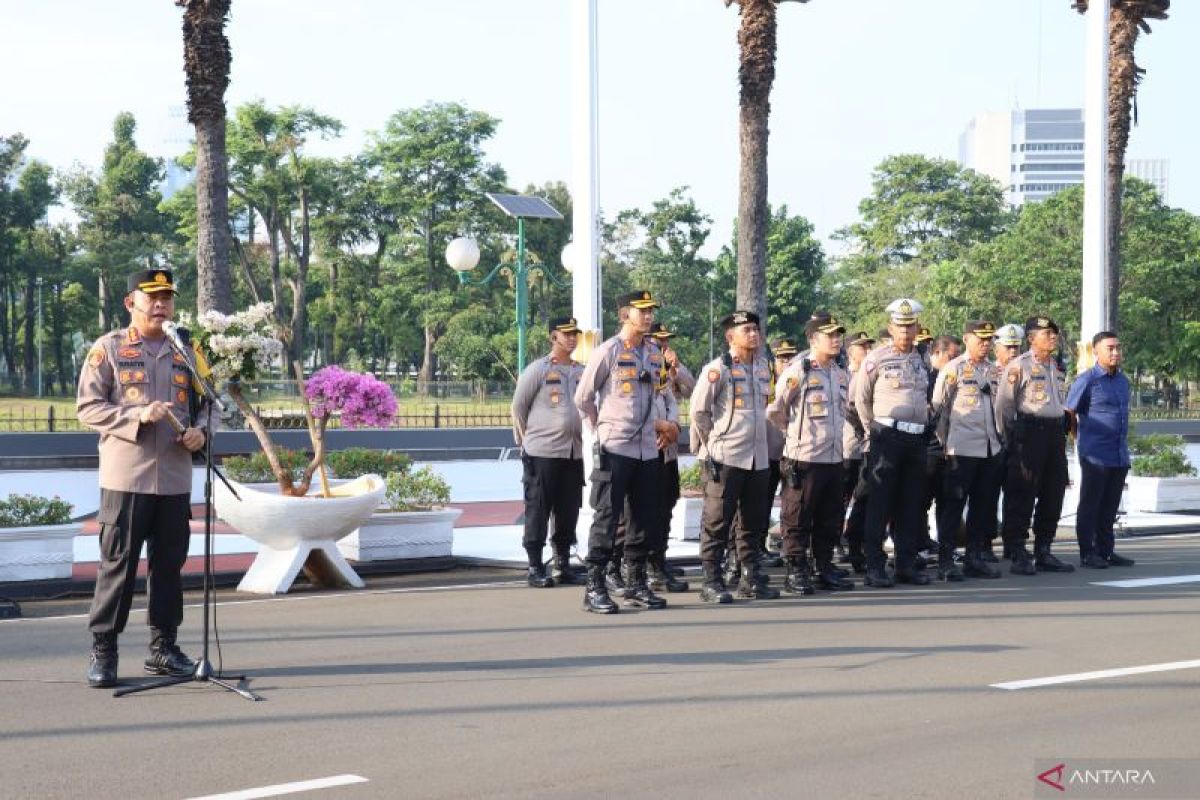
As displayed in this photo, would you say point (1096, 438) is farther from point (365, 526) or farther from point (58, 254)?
point (58, 254)

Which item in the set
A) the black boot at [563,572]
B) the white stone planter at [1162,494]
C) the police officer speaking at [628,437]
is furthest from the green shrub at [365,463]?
the white stone planter at [1162,494]

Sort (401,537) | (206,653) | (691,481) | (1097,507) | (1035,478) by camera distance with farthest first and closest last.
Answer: (691,481) → (1097,507) → (401,537) → (1035,478) → (206,653)

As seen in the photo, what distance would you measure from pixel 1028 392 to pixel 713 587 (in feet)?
12.6

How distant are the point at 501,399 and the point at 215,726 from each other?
4306 centimetres

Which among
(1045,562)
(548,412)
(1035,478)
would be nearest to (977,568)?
(1045,562)

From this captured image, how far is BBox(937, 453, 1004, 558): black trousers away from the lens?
12.9m

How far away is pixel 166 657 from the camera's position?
8.24m

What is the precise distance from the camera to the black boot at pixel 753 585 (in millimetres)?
11422

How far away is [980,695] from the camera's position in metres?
7.70

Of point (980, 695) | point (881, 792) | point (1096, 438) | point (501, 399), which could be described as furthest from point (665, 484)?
point (501, 399)

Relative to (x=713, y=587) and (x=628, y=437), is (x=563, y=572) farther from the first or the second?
(x=628, y=437)

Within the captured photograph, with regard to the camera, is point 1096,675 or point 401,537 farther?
point 401,537

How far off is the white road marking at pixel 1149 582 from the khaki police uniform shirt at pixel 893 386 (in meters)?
1.94

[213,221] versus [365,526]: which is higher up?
[213,221]
